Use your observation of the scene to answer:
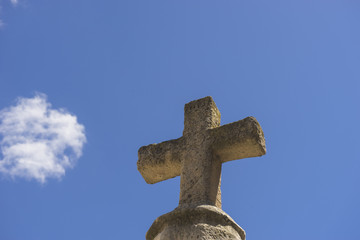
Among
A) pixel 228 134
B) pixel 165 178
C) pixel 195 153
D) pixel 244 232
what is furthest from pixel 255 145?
pixel 165 178

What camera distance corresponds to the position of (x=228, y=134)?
3979 millimetres

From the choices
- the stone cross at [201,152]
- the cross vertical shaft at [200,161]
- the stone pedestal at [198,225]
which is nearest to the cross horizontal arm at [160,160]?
the stone cross at [201,152]

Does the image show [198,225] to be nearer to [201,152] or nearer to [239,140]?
[201,152]

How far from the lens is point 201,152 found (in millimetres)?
3943

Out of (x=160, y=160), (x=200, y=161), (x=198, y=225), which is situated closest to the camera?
(x=198, y=225)

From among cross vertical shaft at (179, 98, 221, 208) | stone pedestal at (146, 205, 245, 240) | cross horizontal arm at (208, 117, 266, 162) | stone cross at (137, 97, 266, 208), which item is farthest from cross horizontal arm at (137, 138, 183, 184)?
stone pedestal at (146, 205, 245, 240)

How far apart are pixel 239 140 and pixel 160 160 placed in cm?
95

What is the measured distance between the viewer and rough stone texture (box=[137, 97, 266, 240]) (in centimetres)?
369

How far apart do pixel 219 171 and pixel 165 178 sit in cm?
78

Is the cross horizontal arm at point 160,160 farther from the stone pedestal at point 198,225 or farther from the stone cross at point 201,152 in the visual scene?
the stone pedestal at point 198,225

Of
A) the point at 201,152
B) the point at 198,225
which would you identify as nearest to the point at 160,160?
the point at 201,152

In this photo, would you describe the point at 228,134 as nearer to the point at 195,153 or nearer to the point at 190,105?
the point at 195,153

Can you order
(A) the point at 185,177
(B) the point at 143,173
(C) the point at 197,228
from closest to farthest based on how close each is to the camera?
(C) the point at 197,228 → (A) the point at 185,177 → (B) the point at 143,173

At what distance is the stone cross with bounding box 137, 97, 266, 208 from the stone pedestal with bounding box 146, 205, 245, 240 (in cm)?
15
